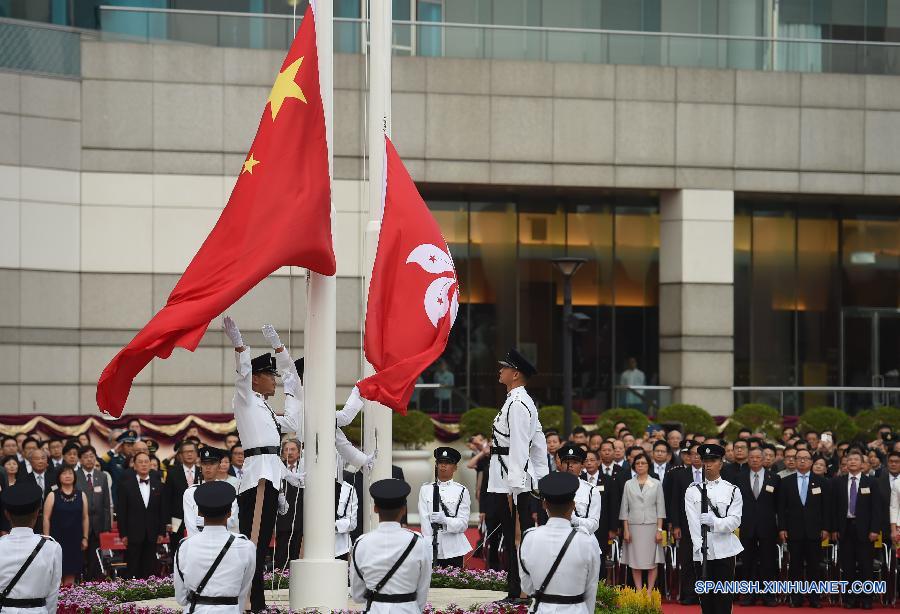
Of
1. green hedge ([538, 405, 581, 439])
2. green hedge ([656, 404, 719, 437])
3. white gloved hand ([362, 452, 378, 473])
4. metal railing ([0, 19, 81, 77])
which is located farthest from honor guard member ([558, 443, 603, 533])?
metal railing ([0, 19, 81, 77])

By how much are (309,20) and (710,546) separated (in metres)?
6.32

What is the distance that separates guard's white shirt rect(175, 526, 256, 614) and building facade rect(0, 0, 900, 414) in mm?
17066

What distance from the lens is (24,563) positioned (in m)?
10.1

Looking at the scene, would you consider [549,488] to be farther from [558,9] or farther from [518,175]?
[558,9]

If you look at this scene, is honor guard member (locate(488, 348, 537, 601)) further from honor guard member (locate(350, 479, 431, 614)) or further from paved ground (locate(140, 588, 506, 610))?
honor guard member (locate(350, 479, 431, 614))

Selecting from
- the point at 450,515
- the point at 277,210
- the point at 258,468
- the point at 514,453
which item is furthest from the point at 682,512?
the point at 277,210

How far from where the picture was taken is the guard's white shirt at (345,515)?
16.0 meters

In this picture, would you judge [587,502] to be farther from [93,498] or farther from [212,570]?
[212,570]

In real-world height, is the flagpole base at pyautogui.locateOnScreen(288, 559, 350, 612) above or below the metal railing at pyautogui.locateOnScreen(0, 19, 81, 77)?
below

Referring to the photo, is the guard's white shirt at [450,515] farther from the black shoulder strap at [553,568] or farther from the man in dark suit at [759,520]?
the black shoulder strap at [553,568]

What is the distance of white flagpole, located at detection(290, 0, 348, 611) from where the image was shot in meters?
12.4

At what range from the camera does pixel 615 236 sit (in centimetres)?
3578

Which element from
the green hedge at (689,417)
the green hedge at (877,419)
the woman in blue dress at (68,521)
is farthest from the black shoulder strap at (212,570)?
the green hedge at (877,419)

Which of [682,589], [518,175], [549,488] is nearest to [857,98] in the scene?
[518,175]
